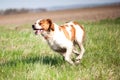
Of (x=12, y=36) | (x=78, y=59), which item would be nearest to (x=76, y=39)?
(x=78, y=59)

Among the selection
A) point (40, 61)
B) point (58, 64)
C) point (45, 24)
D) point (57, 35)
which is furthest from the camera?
point (40, 61)

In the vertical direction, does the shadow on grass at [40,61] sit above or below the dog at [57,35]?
below

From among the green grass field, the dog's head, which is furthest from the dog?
the green grass field

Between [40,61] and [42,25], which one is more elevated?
[42,25]

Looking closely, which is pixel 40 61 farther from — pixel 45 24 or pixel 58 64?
pixel 45 24

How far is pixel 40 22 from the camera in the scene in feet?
27.4

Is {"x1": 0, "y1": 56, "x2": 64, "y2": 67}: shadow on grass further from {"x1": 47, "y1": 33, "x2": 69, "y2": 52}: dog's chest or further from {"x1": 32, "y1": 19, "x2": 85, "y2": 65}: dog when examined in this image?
{"x1": 47, "y1": 33, "x2": 69, "y2": 52}: dog's chest

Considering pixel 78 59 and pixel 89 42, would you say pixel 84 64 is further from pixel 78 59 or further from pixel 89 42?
pixel 89 42

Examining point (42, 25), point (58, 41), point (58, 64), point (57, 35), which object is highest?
point (42, 25)

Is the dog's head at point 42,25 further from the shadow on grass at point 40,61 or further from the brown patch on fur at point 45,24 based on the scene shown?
the shadow on grass at point 40,61

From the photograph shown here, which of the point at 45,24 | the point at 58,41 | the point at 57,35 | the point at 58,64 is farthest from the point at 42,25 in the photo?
the point at 58,64

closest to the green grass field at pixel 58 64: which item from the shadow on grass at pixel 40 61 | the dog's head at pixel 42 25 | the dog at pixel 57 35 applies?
the shadow on grass at pixel 40 61

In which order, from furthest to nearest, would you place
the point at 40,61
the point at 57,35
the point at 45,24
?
the point at 40,61, the point at 57,35, the point at 45,24

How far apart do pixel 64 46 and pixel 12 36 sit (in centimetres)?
703
